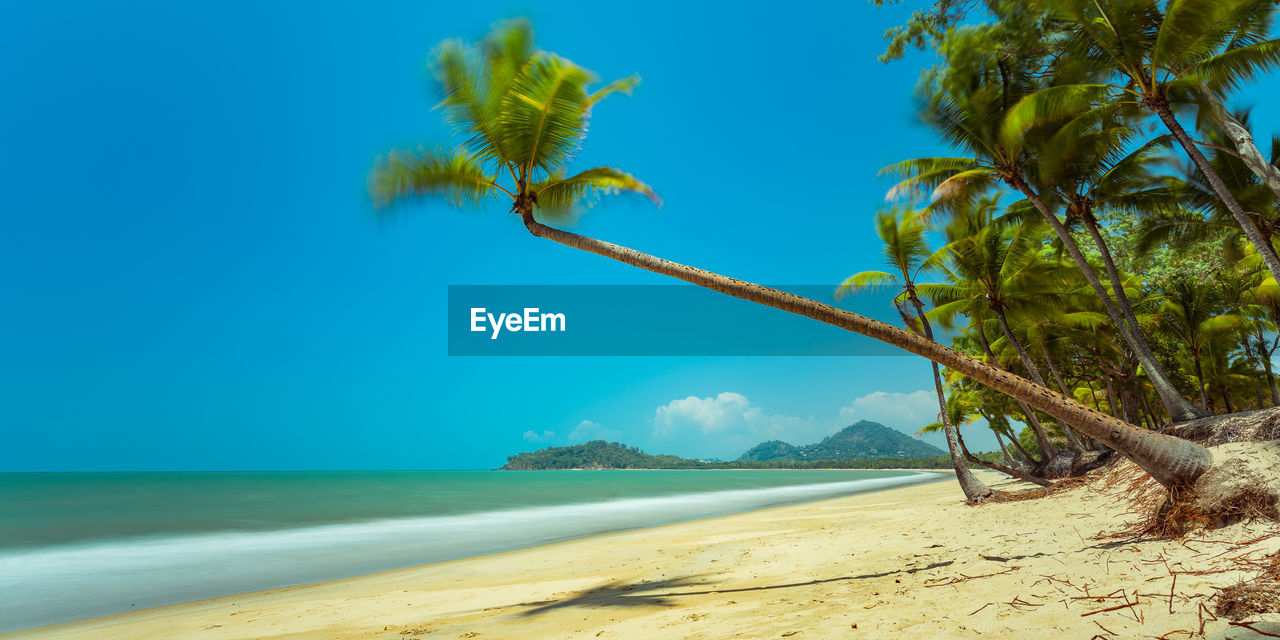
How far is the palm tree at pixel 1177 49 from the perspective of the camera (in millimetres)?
7406

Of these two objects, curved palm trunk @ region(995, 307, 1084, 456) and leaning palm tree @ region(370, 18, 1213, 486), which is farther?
curved palm trunk @ region(995, 307, 1084, 456)

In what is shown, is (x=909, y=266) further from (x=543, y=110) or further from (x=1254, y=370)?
(x=1254, y=370)

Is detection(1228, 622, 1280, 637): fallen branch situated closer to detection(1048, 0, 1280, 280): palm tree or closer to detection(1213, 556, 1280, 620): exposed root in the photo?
detection(1213, 556, 1280, 620): exposed root

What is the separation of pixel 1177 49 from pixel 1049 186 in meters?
3.87

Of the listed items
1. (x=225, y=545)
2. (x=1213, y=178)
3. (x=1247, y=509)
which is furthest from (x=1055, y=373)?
(x=225, y=545)

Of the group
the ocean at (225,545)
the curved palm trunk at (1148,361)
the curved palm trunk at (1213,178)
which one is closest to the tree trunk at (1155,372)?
the curved palm trunk at (1148,361)

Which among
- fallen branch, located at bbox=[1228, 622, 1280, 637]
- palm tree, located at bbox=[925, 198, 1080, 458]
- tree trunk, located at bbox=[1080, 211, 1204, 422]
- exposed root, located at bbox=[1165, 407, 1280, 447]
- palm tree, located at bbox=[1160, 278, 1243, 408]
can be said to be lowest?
fallen branch, located at bbox=[1228, 622, 1280, 637]

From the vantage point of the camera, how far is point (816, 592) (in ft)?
17.1

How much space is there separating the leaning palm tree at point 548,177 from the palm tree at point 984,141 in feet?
18.6

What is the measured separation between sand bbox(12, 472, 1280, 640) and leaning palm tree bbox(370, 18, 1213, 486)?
899mm

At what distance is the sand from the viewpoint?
11.6 ft

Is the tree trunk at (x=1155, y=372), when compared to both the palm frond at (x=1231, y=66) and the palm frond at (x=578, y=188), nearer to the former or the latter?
the palm frond at (x=1231, y=66)

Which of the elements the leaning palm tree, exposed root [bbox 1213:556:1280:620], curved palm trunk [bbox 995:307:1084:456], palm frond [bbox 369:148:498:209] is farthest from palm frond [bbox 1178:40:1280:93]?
palm frond [bbox 369:148:498:209]

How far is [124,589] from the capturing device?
30.2 feet
